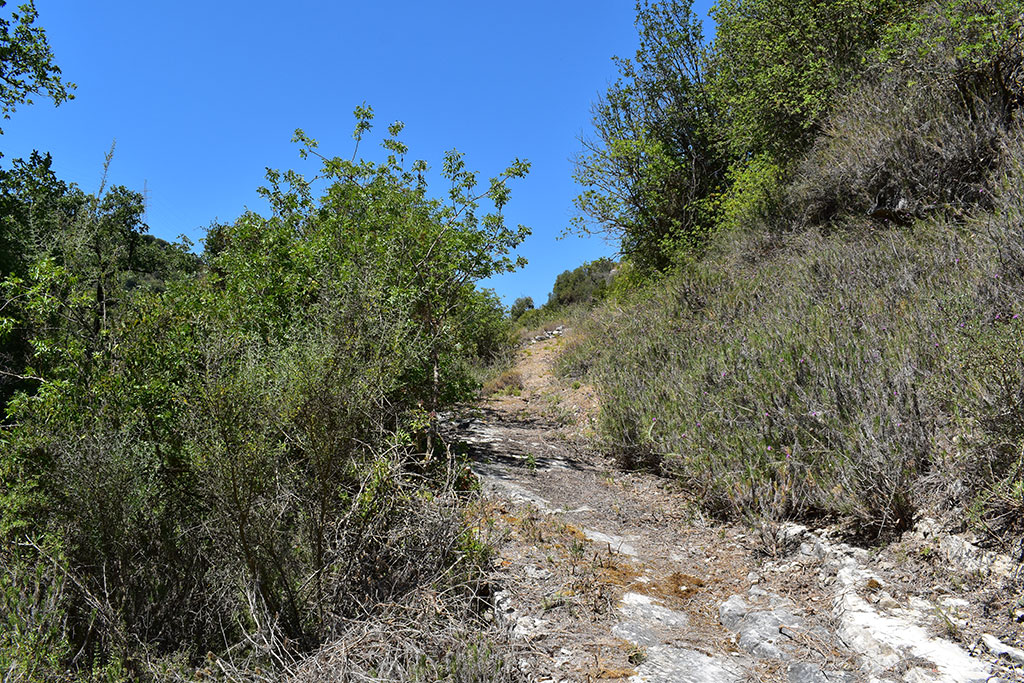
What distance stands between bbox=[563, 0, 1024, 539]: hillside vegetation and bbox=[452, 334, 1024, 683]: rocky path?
0.29 meters

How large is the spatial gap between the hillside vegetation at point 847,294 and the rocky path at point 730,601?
0.29m

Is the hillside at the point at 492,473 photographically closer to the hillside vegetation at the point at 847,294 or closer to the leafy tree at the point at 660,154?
the hillside vegetation at the point at 847,294

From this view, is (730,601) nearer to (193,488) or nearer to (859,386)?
(859,386)

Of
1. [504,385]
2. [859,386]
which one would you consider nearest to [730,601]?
[859,386]

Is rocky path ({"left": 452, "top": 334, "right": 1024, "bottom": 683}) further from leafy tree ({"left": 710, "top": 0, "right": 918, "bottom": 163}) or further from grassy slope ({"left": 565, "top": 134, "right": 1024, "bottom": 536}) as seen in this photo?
leafy tree ({"left": 710, "top": 0, "right": 918, "bottom": 163})

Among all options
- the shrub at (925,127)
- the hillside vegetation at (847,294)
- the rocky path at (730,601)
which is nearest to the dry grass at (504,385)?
the hillside vegetation at (847,294)

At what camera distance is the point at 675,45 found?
16938 mm

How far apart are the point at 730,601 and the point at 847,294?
12.1 ft

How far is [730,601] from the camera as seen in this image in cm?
308

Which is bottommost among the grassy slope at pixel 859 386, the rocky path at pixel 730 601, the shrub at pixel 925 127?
the rocky path at pixel 730 601

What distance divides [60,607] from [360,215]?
512cm

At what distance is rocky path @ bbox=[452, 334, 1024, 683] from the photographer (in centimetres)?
236

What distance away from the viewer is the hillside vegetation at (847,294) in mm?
3168

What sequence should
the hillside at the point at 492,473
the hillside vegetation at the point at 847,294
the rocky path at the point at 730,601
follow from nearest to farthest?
the rocky path at the point at 730,601
the hillside at the point at 492,473
the hillside vegetation at the point at 847,294
